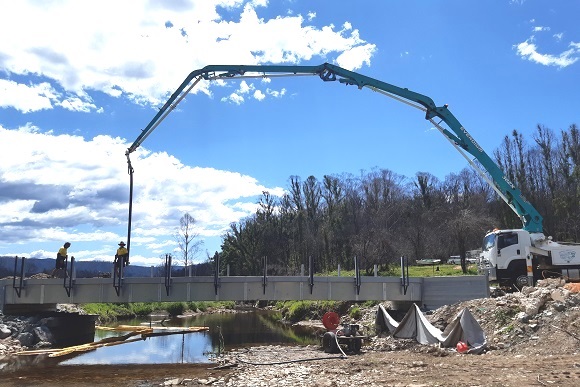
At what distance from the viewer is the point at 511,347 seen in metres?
19.9

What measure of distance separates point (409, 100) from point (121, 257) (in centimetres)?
1891

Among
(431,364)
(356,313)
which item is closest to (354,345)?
(431,364)

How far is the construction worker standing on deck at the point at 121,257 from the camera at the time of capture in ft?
97.9

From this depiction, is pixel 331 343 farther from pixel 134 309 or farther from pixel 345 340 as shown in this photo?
pixel 134 309

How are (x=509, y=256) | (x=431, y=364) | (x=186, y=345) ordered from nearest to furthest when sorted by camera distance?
1. (x=431, y=364)
2. (x=509, y=256)
3. (x=186, y=345)

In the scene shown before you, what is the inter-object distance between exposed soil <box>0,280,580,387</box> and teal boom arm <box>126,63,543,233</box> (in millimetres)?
5790

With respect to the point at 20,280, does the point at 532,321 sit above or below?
below

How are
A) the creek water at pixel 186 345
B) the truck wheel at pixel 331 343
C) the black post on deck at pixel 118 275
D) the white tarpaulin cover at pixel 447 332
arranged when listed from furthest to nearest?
1. the black post on deck at pixel 118 275
2. the creek water at pixel 186 345
3. the truck wheel at pixel 331 343
4. the white tarpaulin cover at pixel 447 332

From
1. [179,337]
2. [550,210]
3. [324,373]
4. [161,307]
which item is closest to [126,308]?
[161,307]

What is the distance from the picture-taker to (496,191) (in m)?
29.8

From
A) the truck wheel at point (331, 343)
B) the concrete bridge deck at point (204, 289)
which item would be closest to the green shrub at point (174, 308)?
the concrete bridge deck at point (204, 289)

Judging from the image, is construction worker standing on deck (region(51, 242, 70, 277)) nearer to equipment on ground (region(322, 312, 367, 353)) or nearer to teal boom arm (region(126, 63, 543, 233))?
teal boom arm (region(126, 63, 543, 233))

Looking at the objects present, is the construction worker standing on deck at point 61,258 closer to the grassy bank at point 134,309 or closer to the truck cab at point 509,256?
the grassy bank at point 134,309

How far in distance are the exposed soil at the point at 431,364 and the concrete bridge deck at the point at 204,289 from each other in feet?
16.3
